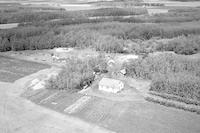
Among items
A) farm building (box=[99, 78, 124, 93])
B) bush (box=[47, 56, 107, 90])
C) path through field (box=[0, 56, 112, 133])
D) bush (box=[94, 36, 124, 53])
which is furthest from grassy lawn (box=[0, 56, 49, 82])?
bush (box=[94, 36, 124, 53])

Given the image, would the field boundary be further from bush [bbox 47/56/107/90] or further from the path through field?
bush [bbox 47/56/107/90]

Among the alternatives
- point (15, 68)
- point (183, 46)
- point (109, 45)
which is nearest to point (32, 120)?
point (15, 68)

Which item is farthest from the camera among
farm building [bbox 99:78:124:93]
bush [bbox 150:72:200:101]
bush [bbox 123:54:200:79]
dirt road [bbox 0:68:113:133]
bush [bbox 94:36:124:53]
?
bush [bbox 94:36:124:53]

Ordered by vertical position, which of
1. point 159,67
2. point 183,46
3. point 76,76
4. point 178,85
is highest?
point 183,46

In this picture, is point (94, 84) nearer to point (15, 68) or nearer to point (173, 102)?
point (173, 102)

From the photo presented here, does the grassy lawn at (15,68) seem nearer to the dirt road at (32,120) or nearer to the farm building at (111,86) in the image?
the dirt road at (32,120)

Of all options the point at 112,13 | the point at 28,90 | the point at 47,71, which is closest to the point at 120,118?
the point at 28,90
